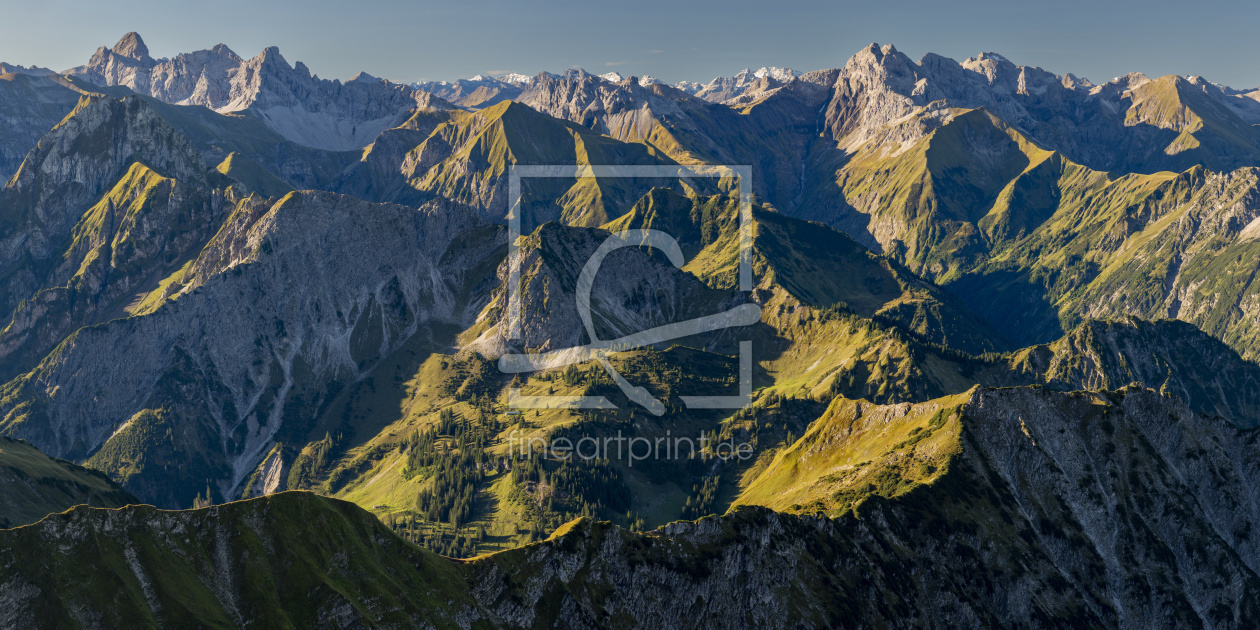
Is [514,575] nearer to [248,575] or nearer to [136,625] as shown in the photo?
[248,575]

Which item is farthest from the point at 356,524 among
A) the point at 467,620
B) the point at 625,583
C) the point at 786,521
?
the point at 786,521

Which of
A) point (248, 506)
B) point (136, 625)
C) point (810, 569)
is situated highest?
point (248, 506)

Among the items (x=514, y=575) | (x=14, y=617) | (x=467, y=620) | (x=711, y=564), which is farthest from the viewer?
(x=711, y=564)

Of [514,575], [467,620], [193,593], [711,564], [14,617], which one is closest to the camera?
[14,617]

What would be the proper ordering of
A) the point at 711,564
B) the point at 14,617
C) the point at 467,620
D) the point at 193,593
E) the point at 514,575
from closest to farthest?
the point at 14,617
the point at 193,593
the point at 467,620
the point at 514,575
the point at 711,564

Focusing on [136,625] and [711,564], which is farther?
[711,564]

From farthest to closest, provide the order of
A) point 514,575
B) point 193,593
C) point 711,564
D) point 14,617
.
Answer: point 711,564 < point 514,575 < point 193,593 < point 14,617

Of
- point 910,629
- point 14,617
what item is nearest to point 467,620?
point 14,617

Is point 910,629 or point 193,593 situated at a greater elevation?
point 193,593

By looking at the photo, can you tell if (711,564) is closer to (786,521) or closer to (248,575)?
(786,521)
